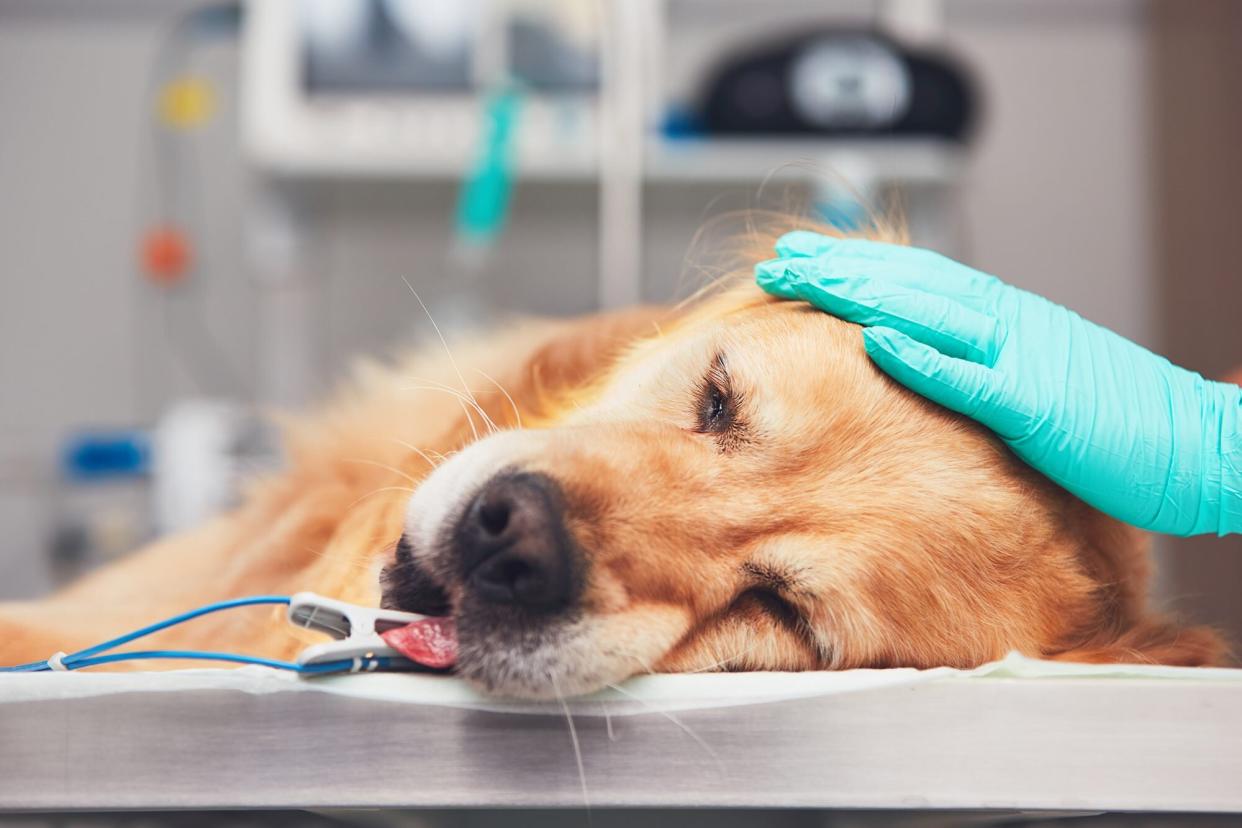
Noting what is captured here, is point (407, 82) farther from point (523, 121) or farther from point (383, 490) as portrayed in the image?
point (383, 490)

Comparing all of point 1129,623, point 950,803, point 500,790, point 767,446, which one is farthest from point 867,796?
point 1129,623

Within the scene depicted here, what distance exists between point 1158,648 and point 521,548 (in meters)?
0.63

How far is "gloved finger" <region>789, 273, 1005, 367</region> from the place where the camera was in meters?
0.85

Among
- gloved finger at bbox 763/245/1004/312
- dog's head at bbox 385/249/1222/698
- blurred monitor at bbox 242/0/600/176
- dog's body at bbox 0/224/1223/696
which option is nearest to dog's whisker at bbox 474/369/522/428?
dog's body at bbox 0/224/1223/696

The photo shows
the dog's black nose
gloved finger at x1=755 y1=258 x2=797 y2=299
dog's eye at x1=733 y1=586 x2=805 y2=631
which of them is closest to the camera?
the dog's black nose

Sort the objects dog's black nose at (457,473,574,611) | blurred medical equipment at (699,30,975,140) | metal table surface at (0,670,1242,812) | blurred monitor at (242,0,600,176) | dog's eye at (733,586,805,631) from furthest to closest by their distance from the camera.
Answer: blurred monitor at (242,0,600,176) → blurred medical equipment at (699,30,975,140) → dog's eye at (733,586,805,631) → dog's black nose at (457,473,574,611) → metal table surface at (0,670,1242,812)

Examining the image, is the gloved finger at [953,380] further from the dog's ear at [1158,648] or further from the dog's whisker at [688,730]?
the dog's whisker at [688,730]

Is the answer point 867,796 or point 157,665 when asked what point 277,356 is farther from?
point 867,796

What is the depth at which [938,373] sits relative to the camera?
0.83 meters

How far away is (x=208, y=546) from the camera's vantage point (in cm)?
142

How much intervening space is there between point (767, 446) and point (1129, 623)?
0.42m

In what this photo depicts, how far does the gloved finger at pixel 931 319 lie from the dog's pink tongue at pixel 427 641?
0.46 meters

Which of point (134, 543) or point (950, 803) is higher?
point (950, 803)

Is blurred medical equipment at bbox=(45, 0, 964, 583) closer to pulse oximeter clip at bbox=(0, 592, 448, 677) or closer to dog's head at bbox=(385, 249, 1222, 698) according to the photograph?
dog's head at bbox=(385, 249, 1222, 698)
